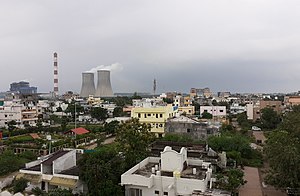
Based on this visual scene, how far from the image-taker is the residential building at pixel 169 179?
12.6 m

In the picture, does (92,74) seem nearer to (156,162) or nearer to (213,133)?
(213,133)

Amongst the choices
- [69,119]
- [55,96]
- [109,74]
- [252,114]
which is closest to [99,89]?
[109,74]

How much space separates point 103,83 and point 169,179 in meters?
85.0

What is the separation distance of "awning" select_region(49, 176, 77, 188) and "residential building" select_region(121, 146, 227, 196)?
10.2 ft

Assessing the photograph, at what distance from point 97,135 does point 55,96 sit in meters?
80.0

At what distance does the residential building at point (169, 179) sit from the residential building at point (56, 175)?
3.09 metres

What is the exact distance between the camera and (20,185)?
1595 centimetres

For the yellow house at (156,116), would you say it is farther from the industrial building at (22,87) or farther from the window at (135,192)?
the industrial building at (22,87)

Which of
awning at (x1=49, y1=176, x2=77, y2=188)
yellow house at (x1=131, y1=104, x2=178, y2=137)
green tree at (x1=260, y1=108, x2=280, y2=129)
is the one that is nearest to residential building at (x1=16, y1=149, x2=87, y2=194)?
awning at (x1=49, y1=176, x2=77, y2=188)

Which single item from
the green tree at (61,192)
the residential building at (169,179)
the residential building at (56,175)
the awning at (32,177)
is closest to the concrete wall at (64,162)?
the residential building at (56,175)

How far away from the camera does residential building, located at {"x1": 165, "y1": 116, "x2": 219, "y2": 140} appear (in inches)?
1126

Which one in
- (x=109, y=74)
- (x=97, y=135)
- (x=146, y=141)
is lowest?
(x=97, y=135)

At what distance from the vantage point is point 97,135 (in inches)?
1398

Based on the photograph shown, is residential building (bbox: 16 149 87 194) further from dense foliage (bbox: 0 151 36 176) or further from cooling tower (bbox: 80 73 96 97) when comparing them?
cooling tower (bbox: 80 73 96 97)
